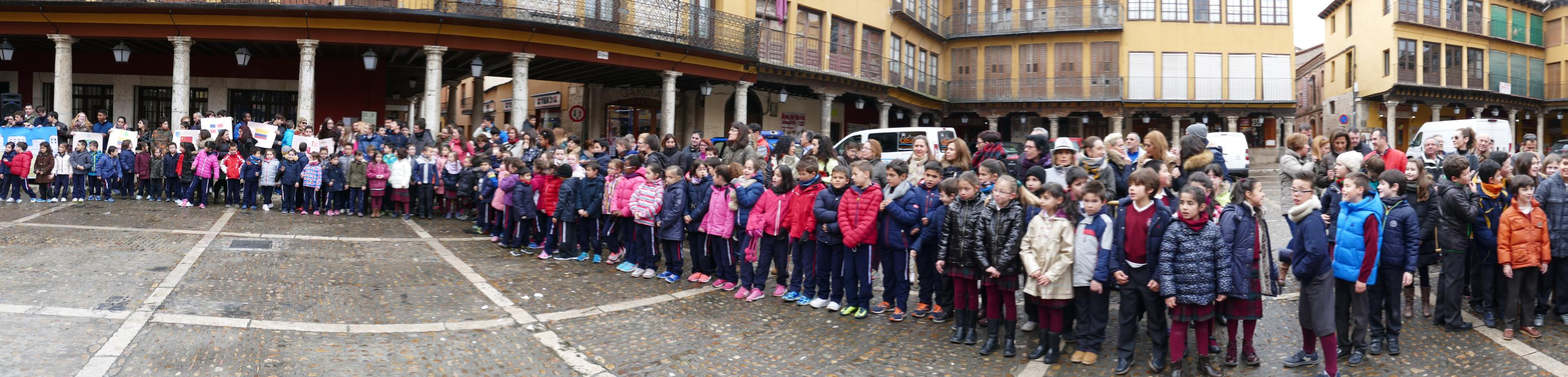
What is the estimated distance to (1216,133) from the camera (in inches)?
965

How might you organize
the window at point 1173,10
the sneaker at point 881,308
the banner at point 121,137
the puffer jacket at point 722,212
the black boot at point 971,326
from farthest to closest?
the window at point 1173,10 → the banner at point 121,137 → the puffer jacket at point 722,212 → the sneaker at point 881,308 → the black boot at point 971,326

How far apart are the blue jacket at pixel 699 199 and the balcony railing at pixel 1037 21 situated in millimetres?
26159

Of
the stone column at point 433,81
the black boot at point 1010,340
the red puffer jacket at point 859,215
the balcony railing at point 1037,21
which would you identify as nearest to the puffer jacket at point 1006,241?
the black boot at point 1010,340

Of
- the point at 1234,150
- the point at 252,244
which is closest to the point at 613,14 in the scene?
the point at 252,244

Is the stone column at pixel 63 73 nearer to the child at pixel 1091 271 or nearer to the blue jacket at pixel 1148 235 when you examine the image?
the child at pixel 1091 271

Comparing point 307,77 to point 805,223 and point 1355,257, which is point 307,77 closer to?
point 805,223

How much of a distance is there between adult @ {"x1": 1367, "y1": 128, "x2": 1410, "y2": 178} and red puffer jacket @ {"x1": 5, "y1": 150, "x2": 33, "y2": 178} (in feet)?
61.0

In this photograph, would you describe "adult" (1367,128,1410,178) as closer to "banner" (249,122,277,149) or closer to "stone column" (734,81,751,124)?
"stone column" (734,81,751,124)

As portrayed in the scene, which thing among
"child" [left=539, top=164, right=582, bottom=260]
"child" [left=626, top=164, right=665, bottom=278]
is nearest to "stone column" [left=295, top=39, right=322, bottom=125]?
"child" [left=539, top=164, right=582, bottom=260]

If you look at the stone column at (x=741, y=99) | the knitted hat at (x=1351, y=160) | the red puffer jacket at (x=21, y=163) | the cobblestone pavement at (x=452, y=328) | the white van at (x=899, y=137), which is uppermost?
the stone column at (x=741, y=99)

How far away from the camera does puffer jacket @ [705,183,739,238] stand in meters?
8.78

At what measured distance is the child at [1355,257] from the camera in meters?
6.11

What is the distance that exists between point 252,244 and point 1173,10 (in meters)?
31.0

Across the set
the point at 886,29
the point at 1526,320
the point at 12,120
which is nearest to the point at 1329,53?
the point at 886,29
